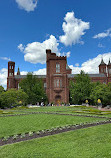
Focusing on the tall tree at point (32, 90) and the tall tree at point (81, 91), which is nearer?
the tall tree at point (81, 91)

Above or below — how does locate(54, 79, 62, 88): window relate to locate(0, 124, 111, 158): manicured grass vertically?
above

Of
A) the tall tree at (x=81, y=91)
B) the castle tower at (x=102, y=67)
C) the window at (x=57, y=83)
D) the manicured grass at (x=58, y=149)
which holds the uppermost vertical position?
the castle tower at (x=102, y=67)

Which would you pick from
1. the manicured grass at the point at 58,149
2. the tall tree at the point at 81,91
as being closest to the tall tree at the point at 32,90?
the tall tree at the point at 81,91

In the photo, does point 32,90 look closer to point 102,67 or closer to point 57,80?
point 57,80

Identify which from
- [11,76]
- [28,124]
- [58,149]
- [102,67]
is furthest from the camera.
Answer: [102,67]

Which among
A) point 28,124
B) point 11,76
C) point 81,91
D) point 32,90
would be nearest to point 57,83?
point 32,90

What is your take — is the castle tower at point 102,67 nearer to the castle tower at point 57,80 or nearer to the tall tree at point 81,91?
the castle tower at point 57,80

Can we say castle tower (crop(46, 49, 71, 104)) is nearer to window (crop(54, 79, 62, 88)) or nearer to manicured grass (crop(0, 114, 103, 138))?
window (crop(54, 79, 62, 88))

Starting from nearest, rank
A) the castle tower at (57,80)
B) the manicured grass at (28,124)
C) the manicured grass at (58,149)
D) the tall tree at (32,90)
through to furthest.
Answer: the manicured grass at (58,149) < the manicured grass at (28,124) < the tall tree at (32,90) < the castle tower at (57,80)

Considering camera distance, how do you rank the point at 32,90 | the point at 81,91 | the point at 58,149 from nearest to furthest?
Result: the point at 58,149, the point at 81,91, the point at 32,90

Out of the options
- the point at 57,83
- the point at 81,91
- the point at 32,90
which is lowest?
the point at 81,91

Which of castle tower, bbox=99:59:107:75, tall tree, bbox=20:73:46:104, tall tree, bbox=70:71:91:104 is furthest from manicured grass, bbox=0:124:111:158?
castle tower, bbox=99:59:107:75

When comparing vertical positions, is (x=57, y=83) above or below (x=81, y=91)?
above

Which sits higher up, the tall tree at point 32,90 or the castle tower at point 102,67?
the castle tower at point 102,67
